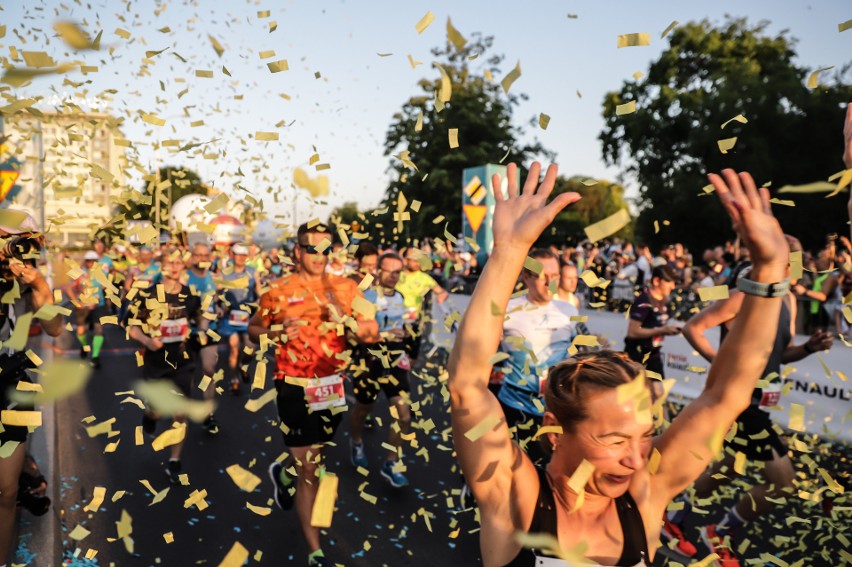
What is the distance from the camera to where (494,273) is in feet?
5.75

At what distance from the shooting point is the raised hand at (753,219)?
1886mm

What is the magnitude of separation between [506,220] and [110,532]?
4.32m

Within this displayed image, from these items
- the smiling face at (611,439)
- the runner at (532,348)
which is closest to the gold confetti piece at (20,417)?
the smiling face at (611,439)

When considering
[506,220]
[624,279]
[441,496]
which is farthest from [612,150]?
[506,220]

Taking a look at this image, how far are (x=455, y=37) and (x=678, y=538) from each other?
385 cm

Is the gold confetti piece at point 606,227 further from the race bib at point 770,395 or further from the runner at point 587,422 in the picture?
the race bib at point 770,395

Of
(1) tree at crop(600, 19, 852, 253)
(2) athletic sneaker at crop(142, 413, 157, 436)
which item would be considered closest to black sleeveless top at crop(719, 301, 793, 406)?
(2) athletic sneaker at crop(142, 413, 157, 436)

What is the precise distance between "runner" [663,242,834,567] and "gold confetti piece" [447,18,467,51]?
286 centimetres

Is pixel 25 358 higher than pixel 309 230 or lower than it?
lower

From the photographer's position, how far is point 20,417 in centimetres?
326

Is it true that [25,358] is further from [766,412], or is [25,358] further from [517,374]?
[766,412]

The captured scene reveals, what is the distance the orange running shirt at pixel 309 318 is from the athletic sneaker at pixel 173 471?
185 cm

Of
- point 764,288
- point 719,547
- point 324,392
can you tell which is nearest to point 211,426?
point 324,392

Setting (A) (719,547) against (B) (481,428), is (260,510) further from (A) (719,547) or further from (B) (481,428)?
(B) (481,428)
